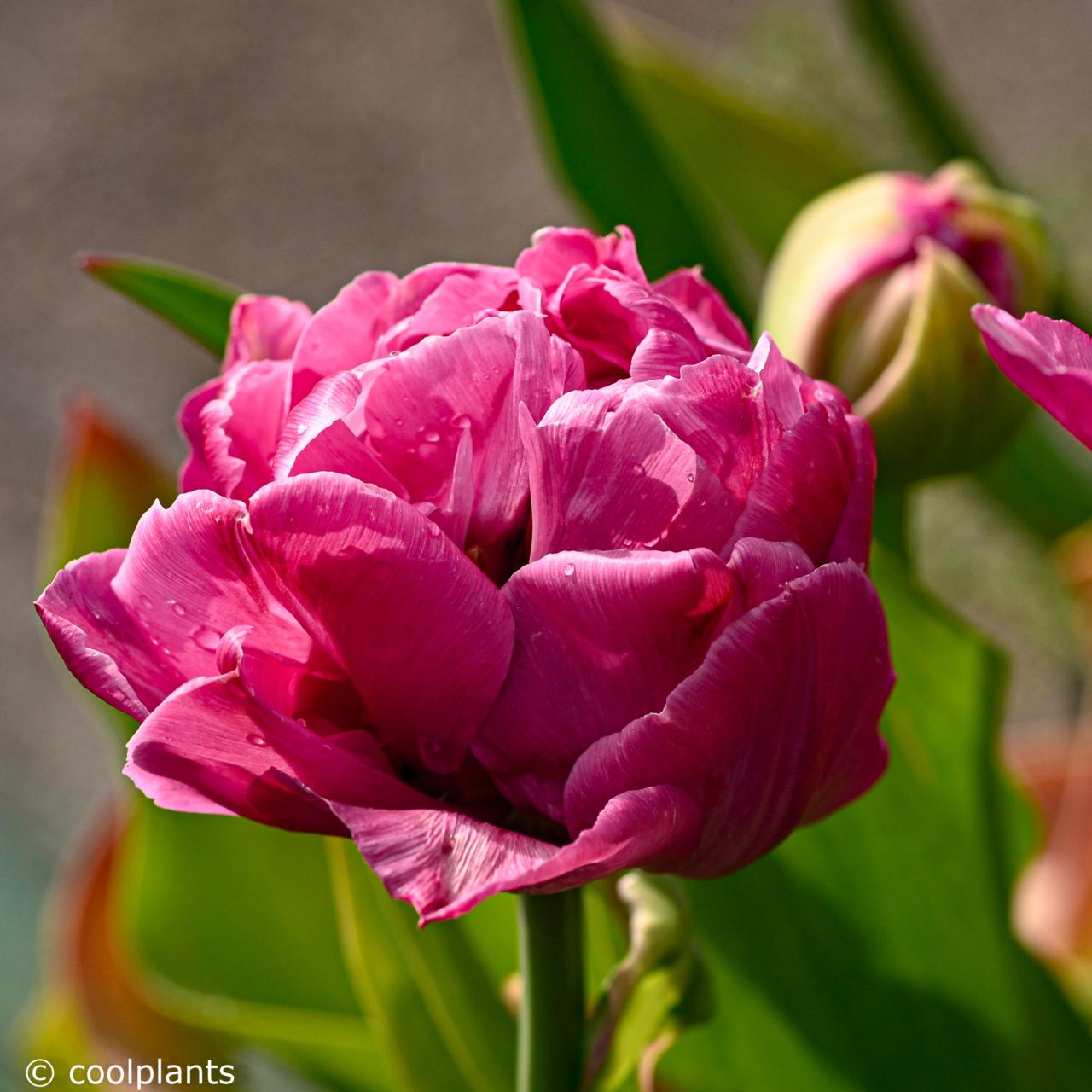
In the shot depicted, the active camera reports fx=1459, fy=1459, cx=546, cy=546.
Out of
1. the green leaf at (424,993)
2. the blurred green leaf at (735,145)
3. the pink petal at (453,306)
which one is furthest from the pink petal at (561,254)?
the blurred green leaf at (735,145)

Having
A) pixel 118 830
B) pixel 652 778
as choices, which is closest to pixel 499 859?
pixel 652 778

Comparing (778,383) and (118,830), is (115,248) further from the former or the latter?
(778,383)

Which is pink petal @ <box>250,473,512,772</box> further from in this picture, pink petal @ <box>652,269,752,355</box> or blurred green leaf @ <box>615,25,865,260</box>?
blurred green leaf @ <box>615,25,865,260</box>

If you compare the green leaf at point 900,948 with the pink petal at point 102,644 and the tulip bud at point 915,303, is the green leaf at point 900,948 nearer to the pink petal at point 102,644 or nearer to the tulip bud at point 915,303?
the tulip bud at point 915,303

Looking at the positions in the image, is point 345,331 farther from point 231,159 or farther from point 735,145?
point 231,159

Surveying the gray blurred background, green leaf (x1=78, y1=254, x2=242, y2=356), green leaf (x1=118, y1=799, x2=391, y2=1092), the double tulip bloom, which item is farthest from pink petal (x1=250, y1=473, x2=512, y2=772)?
the gray blurred background

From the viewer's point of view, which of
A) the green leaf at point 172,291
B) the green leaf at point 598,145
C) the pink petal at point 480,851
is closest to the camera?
the pink petal at point 480,851
